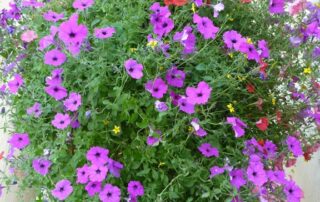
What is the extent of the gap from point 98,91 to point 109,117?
7 cm

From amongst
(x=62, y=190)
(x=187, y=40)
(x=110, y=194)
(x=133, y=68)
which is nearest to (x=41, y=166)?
(x=62, y=190)

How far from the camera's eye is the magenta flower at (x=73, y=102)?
103 centimetres

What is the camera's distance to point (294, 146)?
1.15 m

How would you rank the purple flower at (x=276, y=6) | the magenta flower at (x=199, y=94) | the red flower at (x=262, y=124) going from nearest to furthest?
the magenta flower at (x=199, y=94) < the red flower at (x=262, y=124) < the purple flower at (x=276, y=6)

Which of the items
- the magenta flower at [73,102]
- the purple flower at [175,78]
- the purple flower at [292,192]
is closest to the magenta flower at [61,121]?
the magenta flower at [73,102]

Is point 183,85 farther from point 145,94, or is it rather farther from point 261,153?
point 261,153

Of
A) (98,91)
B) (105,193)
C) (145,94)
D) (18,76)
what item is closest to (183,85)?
(145,94)

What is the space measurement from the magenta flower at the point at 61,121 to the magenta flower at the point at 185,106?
0.27 m

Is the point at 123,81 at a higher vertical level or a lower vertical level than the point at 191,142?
higher

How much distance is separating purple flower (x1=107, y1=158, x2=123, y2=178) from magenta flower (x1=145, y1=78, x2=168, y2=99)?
0.59 feet

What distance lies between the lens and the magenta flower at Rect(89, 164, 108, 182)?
0.98 meters

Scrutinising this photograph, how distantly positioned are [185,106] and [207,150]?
0.13 m

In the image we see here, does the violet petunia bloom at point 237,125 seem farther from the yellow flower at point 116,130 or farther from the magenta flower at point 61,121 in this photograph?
the magenta flower at point 61,121

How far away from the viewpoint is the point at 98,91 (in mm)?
1082
